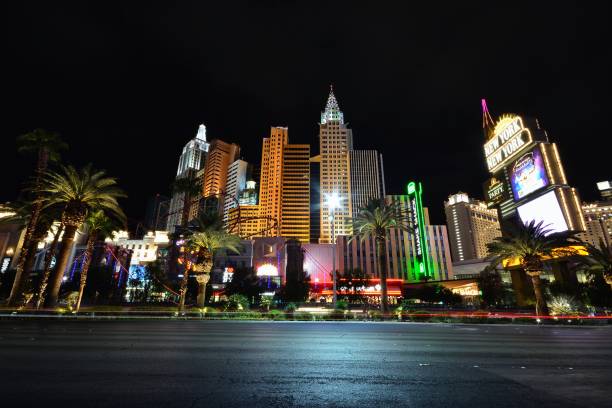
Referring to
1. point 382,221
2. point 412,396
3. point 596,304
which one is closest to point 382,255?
point 382,221

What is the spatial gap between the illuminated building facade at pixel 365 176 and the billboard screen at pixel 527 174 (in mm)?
109690

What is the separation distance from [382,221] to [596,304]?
1157 inches

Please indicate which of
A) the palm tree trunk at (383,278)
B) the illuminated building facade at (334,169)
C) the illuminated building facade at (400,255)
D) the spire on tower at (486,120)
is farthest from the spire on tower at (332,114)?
the palm tree trunk at (383,278)

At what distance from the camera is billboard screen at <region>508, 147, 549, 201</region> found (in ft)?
153

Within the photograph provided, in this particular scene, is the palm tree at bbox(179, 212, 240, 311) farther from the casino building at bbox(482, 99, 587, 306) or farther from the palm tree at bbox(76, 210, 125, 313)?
the casino building at bbox(482, 99, 587, 306)

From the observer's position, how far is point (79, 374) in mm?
5062

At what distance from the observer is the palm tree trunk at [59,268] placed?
26072 mm

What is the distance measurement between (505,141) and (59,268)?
67.0 m

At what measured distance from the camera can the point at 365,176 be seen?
170875mm

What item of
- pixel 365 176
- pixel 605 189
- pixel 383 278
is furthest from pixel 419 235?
pixel 605 189

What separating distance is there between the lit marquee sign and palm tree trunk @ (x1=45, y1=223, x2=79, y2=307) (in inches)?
2500

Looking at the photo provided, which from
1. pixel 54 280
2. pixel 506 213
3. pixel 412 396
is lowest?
pixel 412 396

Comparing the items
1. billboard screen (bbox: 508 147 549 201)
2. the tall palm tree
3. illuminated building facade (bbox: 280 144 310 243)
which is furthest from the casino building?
illuminated building facade (bbox: 280 144 310 243)

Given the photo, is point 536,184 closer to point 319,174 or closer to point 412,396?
point 412,396
